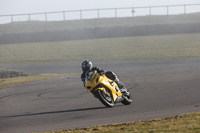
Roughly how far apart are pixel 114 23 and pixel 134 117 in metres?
47.4

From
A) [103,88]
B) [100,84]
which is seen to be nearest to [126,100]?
[103,88]

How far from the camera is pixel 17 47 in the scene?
43.7 meters

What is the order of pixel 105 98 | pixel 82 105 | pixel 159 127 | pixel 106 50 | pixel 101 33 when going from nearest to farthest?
pixel 159 127
pixel 105 98
pixel 82 105
pixel 106 50
pixel 101 33

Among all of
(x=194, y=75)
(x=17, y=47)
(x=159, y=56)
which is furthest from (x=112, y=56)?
(x=194, y=75)

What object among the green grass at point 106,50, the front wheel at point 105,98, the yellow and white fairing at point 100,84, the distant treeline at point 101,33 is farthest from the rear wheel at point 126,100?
the distant treeline at point 101,33

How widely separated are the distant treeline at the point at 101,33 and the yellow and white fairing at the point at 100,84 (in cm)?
3646

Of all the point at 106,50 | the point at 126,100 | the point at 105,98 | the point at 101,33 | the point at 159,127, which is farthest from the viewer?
the point at 101,33

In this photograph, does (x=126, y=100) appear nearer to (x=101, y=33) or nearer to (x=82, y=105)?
(x=82, y=105)

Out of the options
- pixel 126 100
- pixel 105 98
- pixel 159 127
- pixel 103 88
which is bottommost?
pixel 126 100

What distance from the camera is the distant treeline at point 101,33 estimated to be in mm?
47031

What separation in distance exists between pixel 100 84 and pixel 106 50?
27801 millimetres

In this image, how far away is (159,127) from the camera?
7055mm

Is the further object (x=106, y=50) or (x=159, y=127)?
(x=106, y=50)

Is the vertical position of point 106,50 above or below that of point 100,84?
below
